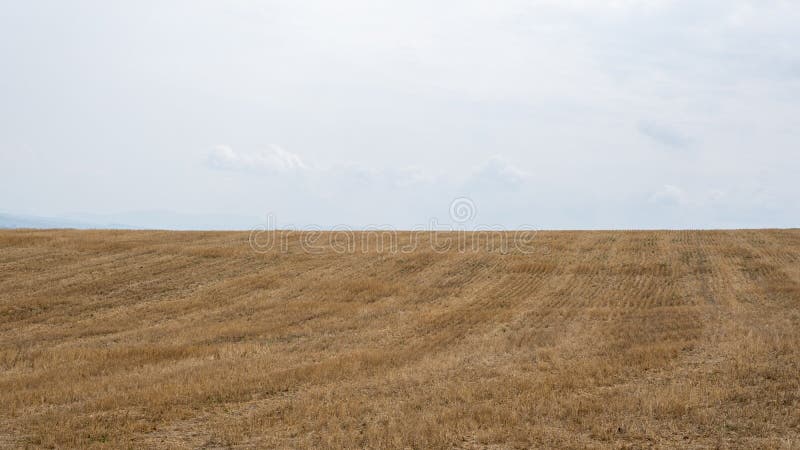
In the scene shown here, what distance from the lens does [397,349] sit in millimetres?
19391

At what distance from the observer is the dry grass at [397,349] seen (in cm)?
1172

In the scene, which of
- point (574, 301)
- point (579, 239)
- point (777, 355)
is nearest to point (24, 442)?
point (777, 355)

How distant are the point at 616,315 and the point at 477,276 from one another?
10.7 meters

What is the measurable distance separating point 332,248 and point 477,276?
12501 millimetres

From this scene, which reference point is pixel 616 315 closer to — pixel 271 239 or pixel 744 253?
pixel 744 253

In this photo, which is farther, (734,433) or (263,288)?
(263,288)

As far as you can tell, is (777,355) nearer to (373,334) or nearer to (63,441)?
(373,334)

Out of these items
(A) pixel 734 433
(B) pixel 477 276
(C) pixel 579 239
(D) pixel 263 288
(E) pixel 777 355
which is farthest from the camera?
(C) pixel 579 239

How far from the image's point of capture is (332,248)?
4409cm

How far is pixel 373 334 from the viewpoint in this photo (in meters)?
21.8

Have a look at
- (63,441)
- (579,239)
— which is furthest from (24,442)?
(579,239)

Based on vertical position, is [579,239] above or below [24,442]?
above

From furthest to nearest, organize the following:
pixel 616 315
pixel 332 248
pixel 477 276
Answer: pixel 332 248, pixel 477 276, pixel 616 315

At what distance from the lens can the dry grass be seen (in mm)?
Result: 11719
